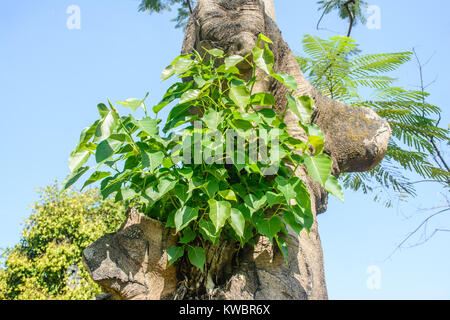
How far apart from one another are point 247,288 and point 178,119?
87 centimetres

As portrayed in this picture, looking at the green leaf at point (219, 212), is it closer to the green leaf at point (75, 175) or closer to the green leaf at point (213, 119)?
the green leaf at point (213, 119)

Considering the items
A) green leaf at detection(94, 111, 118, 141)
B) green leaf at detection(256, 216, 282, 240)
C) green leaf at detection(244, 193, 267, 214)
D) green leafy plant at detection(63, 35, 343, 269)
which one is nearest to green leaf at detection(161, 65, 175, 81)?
green leafy plant at detection(63, 35, 343, 269)

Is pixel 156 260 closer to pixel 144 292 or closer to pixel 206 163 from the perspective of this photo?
pixel 144 292

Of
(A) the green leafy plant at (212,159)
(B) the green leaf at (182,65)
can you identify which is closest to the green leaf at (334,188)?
(A) the green leafy plant at (212,159)

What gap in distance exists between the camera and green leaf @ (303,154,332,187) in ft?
4.99

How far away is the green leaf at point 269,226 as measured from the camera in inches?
65.5

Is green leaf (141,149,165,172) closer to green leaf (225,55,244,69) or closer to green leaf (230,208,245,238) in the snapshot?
green leaf (230,208,245,238)

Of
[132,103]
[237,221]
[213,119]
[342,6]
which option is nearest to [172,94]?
[132,103]

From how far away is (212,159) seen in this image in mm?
1623

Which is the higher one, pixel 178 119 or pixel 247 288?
Answer: pixel 178 119

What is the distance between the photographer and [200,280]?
6.16 feet

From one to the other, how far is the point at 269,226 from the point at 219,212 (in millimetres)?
260

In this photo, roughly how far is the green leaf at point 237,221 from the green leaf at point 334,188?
1.24ft
